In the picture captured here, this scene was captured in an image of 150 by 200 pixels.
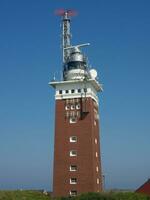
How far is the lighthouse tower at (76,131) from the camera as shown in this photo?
64.9 meters

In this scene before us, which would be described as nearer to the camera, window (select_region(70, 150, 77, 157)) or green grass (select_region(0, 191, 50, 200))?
green grass (select_region(0, 191, 50, 200))

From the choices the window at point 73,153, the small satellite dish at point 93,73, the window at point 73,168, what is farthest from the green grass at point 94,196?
the small satellite dish at point 93,73

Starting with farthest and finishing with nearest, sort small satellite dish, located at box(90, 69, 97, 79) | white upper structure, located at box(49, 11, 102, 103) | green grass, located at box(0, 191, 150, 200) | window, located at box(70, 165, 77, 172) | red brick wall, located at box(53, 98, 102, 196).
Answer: small satellite dish, located at box(90, 69, 97, 79) → white upper structure, located at box(49, 11, 102, 103) → window, located at box(70, 165, 77, 172) → red brick wall, located at box(53, 98, 102, 196) → green grass, located at box(0, 191, 150, 200)

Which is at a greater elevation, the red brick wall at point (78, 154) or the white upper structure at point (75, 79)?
the white upper structure at point (75, 79)

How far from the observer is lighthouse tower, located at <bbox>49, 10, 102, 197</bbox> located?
64938 mm

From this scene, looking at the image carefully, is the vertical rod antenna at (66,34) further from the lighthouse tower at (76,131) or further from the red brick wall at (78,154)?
the red brick wall at (78,154)

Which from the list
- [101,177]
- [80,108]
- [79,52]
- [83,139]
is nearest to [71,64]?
[79,52]

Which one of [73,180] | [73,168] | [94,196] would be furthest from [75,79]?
[94,196]

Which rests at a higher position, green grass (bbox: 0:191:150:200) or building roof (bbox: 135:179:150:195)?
building roof (bbox: 135:179:150:195)

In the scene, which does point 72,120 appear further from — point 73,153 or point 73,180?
point 73,180

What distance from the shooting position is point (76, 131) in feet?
220

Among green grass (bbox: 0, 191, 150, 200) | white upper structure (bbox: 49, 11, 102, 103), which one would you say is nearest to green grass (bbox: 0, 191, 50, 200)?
green grass (bbox: 0, 191, 150, 200)

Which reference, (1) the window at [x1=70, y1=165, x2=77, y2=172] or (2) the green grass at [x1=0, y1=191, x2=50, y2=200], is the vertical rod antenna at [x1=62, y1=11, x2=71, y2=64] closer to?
(1) the window at [x1=70, y1=165, x2=77, y2=172]

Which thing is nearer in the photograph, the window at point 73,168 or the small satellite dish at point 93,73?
the window at point 73,168
